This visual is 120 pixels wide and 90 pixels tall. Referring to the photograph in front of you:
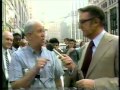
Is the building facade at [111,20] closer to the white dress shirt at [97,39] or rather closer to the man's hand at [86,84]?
the white dress shirt at [97,39]

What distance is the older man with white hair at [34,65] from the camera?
2.38 m

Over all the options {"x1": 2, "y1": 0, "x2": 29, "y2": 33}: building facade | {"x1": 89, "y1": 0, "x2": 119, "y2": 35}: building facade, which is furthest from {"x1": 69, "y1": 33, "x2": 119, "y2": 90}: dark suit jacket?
{"x1": 2, "y1": 0, "x2": 29, "y2": 33}: building facade

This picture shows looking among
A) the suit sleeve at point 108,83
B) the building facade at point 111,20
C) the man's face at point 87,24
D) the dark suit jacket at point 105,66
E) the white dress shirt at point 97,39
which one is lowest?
the suit sleeve at point 108,83

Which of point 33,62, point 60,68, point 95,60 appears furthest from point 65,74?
point 95,60

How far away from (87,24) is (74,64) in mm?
323

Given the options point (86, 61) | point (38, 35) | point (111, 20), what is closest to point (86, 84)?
point (86, 61)

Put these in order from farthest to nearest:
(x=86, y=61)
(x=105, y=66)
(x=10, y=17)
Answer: (x=10, y=17) → (x=86, y=61) → (x=105, y=66)

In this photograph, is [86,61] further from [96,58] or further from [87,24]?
[87,24]

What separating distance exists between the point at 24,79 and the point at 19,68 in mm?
151

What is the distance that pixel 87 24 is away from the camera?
2.38 meters

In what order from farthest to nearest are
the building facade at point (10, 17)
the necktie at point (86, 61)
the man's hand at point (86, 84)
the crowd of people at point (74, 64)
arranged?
the building facade at point (10, 17) < the necktie at point (86, 61) < the crowd of people at point (74, 64) < the man's hand at point (86, 84)

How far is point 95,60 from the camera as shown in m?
2.25

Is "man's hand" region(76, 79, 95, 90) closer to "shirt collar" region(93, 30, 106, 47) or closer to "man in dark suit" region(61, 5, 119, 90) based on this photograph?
"man in dark suit" region(61, 5, 119, 90)

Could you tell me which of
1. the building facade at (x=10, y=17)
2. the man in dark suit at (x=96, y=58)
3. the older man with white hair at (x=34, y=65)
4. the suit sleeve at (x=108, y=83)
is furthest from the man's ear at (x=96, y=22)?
the building facade at (x=10, y=17)
